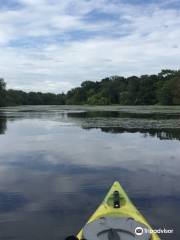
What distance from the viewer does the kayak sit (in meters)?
6.92

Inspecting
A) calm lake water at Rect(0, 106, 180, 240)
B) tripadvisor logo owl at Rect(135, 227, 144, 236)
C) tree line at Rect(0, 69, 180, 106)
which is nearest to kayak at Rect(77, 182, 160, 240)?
tripadvisor logo owl at Rect(135, 227, 144, 236)

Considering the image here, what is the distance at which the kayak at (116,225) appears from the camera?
22.7 ft

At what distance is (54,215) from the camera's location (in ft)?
33.0

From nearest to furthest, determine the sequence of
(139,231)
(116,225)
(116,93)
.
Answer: (139,231)
(116,225)
(116,93)

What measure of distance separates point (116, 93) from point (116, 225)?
463ft

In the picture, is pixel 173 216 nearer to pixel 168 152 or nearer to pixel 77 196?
pixel 77 196

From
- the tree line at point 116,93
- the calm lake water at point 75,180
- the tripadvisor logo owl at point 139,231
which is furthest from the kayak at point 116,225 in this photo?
the tree line at point 116,93

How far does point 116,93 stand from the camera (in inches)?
5822

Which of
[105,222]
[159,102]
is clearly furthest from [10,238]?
[159,102]

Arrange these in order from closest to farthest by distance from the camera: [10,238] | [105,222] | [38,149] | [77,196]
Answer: [105,222], [10,238], [77,196], [38,149]

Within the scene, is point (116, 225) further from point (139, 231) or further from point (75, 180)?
point (75, 180)

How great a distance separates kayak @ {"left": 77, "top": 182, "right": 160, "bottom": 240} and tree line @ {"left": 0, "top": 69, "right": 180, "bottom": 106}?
325 feet

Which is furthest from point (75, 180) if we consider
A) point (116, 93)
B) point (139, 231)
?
point (116, 93)

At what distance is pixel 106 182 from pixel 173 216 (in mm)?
3965
